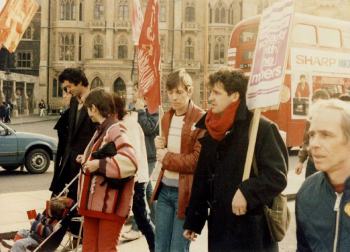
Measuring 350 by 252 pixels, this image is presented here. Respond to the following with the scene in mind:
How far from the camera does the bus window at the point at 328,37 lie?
16.4 metres

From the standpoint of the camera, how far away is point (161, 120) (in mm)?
4426

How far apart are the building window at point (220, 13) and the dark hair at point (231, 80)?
5023 cm

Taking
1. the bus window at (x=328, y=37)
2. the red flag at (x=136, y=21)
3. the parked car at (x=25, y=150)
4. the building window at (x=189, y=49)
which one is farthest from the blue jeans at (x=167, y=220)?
the building window at (x=189, y=49)

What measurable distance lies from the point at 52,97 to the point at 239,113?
48.6m

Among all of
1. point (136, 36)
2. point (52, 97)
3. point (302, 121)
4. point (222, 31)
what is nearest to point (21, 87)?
point (52, 97)

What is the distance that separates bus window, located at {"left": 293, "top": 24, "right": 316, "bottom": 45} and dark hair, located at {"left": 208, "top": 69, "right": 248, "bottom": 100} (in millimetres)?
12891

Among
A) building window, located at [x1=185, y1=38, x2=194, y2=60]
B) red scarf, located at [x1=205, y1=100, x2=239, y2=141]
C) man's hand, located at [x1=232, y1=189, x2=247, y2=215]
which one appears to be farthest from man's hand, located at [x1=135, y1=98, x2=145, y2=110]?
building window, located at [x1=185, y1=38, x2=194, y2=60]

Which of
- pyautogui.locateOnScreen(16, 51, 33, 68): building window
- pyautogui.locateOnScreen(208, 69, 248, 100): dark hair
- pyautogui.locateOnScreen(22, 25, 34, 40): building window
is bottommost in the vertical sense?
pyautogui.locateOnScreen(208, 69, 248, 100): dark hair

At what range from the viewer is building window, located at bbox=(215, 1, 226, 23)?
172 feet

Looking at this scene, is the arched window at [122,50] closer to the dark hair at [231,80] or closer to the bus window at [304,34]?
the bus window at [304,34]

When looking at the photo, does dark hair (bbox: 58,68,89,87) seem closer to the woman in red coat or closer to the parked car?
the woman in red coat

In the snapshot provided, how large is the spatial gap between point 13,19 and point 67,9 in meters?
48.1

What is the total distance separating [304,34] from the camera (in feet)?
52.4

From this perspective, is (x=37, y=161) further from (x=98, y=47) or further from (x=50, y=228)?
(x=98, y=47)
